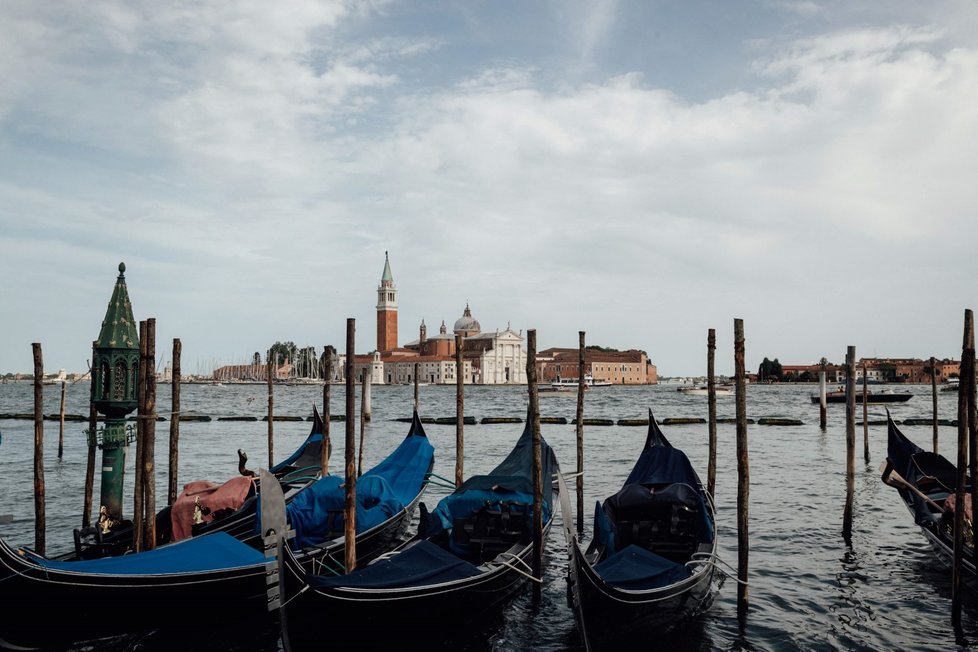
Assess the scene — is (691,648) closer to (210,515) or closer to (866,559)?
(866,559)

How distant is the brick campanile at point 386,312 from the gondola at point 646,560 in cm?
9115

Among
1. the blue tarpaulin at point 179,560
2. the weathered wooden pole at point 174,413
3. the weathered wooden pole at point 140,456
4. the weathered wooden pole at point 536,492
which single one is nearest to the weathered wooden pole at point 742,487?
the weathered wooden pole at point 536,492

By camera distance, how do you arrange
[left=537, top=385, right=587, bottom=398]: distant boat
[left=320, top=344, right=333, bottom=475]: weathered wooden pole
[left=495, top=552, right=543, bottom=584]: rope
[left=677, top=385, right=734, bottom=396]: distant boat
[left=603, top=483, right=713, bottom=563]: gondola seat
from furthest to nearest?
[left=537, top=385, right=587, bottom=398]: distant boat, [left=677, top=385, right=734, bottom=396]: distant boat, [left=320, top=344, right=333, bottom=475]: weathered wooden pole, [left=603, top=483, right=713, bottom=563]: gondola seat, [left=495, top=552, right=543, bottom=584]: rope

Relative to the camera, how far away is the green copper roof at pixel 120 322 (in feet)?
27.0

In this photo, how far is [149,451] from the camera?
669 cm

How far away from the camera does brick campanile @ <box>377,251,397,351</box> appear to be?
97.9m

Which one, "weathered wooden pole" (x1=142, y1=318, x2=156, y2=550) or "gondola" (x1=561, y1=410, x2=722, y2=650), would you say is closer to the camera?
"gondola" (x1=561, y1=410, x2=722, y2=650)

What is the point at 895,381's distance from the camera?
91.4 meters

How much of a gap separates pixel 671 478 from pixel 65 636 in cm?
537

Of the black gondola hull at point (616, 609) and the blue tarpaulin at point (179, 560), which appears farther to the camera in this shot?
the blue tarpaulin at point (179, 560)

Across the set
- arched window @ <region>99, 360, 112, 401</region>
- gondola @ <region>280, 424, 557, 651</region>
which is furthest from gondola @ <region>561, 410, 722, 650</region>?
arched window @ <region>99, 360, 112, 401</region>

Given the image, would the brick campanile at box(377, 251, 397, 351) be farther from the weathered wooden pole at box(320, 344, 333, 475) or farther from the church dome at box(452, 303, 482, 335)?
the weathered wooden pole at box(320, 344, 333, 475)

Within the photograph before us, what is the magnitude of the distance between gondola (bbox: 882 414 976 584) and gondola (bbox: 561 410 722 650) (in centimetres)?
205

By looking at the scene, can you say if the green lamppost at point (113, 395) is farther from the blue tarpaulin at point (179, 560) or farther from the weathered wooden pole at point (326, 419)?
the blue tarpaulin at point (179, 560)
